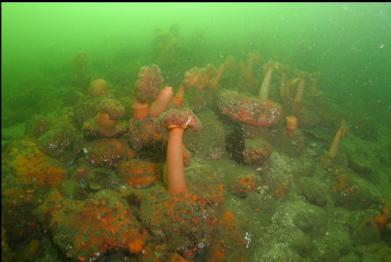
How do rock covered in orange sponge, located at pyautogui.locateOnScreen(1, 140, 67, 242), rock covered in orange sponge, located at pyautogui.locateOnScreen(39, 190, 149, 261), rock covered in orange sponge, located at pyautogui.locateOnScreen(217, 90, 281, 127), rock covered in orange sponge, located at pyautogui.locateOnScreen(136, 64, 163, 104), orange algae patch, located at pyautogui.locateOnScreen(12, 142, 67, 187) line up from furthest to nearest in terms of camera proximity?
rock covered in orange sponge, located at pyautogui.locateOnScreen(217, 90, 281, 127) → rock covered in orange sponge, located at pyautogui.locateOnScreen(136, 64, 163, 104) → orange algae patch, located at pyautogui.locateOnScreen(12, 142, 67, 187) → rock covered in orange sponge, located at pyautogui.locateOnScreen(1, 140, 67, 242) → rock covered in orange sponge, located at pyautogui.locateOnScreen(39, 190, 149, 261)

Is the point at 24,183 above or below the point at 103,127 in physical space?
below

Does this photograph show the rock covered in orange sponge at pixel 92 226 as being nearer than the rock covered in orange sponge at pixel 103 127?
Yes

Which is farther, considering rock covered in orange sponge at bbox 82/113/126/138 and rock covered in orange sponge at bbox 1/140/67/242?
rock covered in orange sponge at bbox 82/113/126/138

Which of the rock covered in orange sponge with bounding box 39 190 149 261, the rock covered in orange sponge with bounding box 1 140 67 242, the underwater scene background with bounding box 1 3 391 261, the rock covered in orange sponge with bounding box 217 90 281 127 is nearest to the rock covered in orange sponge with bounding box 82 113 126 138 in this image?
the underwater scene background with bounding box 1 3 391 261

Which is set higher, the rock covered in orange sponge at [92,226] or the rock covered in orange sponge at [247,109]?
the rock covered in orange sponge at [247,109]

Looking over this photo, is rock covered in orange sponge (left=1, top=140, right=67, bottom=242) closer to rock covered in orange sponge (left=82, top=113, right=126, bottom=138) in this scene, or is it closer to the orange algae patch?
the orange algae patch

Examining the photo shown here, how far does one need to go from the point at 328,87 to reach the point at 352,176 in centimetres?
912

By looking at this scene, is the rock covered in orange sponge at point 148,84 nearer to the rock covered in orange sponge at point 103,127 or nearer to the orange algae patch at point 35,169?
the rock covered in orange sponge at point 103,127

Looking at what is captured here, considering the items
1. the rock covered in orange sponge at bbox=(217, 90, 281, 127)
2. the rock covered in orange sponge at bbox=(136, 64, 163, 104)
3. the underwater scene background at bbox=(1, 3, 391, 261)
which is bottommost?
the underwater scene background at bbox=(1, 3, 391, 261)

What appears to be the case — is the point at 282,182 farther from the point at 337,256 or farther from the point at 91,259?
the point at 91,259

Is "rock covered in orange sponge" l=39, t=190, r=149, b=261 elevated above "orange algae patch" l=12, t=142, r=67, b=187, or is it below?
below

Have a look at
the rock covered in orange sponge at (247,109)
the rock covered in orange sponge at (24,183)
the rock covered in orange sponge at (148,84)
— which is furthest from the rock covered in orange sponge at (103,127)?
Result: the rock covered in orange sponge at (247,109)

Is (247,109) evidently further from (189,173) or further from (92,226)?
(92,226)

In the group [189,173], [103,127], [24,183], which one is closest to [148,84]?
[103,127]
